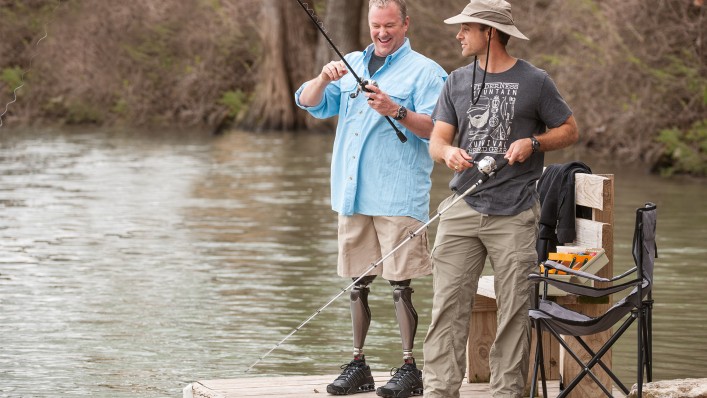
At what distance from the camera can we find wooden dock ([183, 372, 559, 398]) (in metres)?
6.59

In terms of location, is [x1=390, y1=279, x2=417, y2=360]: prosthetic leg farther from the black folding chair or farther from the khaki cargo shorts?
the black folding chair

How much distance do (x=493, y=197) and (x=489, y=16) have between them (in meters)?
0.72

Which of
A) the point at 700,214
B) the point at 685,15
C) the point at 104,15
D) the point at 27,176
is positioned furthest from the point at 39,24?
the point at 700,214

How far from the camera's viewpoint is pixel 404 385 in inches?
256

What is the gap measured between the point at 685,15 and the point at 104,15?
20.9m

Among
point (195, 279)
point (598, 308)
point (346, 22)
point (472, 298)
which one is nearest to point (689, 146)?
point (195, 279)

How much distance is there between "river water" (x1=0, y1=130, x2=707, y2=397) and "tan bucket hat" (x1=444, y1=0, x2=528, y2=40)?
2.83 meters

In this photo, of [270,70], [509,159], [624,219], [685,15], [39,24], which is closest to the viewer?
[509,159]

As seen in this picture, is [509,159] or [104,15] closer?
[509,159]

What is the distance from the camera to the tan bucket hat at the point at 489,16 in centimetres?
600

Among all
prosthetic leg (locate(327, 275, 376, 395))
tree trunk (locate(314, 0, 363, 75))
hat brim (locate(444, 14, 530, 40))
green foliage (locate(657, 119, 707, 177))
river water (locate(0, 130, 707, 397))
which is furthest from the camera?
tree trunk (locate(314, 0, 363, 75))

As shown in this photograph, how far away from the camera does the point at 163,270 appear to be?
40.7 ft

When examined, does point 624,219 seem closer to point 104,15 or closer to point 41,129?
point 41,129

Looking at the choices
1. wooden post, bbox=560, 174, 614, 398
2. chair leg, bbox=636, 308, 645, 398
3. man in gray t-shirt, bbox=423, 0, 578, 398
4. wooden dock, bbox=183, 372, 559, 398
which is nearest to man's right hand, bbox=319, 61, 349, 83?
man in gray t-shirt, bbox=423, 0, 578, 398
